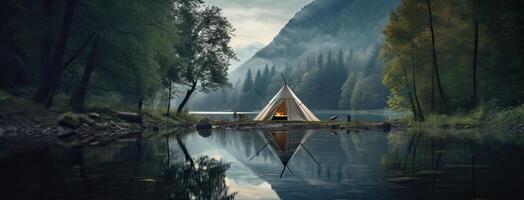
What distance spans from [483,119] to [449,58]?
8.30m

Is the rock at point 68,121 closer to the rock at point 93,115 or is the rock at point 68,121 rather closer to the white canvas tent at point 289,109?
the rock at point 93,115

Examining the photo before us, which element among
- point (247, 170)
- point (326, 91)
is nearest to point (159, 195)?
point (247, 170)

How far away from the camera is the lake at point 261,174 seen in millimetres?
7980

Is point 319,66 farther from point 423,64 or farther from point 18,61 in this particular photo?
point 18,61

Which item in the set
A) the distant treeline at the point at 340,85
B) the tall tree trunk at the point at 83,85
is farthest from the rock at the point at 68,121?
the distant treeline at the point at 340,85

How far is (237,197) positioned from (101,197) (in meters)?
2.17

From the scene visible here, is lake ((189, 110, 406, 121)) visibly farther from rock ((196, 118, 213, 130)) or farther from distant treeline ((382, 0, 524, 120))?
rock ((196, 118, 213, 130))

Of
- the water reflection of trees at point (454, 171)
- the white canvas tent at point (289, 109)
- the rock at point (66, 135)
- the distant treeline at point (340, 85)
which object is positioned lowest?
the water reflection of trees at point (454, 171)

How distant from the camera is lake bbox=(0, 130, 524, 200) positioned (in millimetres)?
7980

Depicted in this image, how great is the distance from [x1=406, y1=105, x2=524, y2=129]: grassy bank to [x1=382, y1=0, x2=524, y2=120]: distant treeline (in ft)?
2.98

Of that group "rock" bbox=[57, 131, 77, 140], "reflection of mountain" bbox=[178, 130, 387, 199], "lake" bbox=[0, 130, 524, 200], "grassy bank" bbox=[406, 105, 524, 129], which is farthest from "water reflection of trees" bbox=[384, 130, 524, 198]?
"grassy bank" bbox=[406, 105, 524, 129]

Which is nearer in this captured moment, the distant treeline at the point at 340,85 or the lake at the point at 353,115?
the lake at the point at 353,115

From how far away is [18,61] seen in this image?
31469 mm

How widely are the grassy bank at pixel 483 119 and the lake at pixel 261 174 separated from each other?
Answer: 53.6 ft
